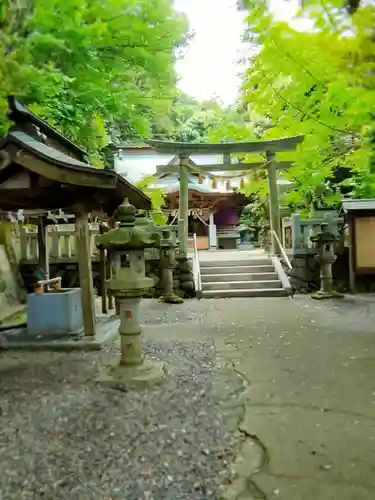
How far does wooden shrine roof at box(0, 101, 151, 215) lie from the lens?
5488 millimetres

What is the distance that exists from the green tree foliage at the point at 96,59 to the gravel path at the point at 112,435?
5102 mm

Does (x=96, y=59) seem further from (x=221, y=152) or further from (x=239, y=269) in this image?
(x=239, y=269)

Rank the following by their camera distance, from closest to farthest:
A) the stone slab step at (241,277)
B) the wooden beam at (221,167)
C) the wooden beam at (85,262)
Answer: the wooden beam at (85,262) → the stone slab step at (241,277) → the wooden beam at (221,167)

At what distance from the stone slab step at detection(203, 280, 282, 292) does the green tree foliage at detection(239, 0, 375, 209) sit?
284 centimetres

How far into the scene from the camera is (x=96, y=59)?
404 inches

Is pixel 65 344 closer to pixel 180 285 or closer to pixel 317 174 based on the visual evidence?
pixel 180 285

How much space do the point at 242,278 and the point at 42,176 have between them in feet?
26.7

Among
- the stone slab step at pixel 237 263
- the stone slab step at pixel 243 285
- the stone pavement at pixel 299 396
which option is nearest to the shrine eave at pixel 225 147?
the stone slab step at pixel 237 263

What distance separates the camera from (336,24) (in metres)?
5.45

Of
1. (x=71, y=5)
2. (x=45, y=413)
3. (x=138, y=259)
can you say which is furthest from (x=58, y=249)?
(x=45, y=413)

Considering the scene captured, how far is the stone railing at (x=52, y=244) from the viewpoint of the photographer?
12250 mm

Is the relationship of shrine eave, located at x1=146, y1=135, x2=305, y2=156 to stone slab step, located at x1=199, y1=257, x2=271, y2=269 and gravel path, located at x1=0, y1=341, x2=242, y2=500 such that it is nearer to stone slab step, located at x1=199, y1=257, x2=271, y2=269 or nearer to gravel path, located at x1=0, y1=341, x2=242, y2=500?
stone slab step, located at x1=199, y1=257, x2=271, y2=269

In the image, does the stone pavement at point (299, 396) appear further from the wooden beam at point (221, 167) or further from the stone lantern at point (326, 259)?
the wooden beam at point (221, 167)

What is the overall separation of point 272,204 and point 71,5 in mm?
8247
